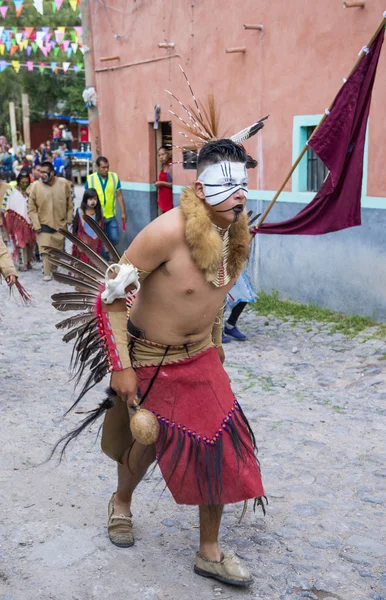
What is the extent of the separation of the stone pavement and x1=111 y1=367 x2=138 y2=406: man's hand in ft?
2.70

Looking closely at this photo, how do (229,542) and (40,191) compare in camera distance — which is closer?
(229,542)

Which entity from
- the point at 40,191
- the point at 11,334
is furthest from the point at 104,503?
the point at 40,191

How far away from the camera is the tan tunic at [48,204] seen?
10812mm

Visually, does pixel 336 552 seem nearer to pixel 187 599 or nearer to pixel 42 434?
pixel 187 599

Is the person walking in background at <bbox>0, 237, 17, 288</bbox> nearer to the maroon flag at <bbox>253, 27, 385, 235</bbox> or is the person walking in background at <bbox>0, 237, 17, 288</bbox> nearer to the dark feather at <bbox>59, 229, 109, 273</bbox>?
the maroon flag at <bbox>253, 27, 385, 235</bbox>

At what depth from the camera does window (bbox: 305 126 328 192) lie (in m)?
8.48

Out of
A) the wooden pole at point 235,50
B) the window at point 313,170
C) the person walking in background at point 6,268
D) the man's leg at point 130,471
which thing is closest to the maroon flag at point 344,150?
the person walking in background at point 6,268

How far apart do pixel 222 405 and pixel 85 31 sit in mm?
11692

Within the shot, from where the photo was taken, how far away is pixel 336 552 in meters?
3.47

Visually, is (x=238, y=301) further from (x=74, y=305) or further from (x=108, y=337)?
(x=108, y=337)

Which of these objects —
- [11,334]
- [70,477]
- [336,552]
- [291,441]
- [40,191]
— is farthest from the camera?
[40,191]

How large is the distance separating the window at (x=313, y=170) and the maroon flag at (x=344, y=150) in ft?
7.00

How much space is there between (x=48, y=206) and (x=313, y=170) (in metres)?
4.19

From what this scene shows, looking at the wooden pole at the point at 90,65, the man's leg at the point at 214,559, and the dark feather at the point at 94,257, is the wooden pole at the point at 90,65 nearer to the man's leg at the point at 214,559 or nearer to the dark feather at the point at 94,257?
the dark feather at the point at 94,257
